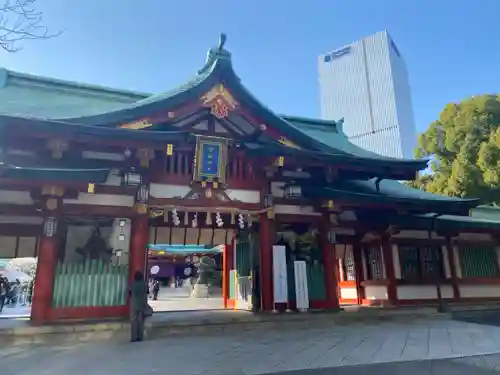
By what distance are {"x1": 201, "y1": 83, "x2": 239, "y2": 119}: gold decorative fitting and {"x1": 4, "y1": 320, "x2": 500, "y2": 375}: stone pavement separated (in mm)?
6316

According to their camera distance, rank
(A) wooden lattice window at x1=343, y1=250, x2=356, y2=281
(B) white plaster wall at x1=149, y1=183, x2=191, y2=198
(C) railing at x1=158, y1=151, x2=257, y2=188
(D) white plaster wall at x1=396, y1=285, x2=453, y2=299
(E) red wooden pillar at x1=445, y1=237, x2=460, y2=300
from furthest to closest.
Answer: (A) wooden lattice window at x1=343, y1=250, x2=356, y2=281
(E) red wooden pillar at x1=445, y1=237, x2=460, y2=300
(D) white plaster wall at x1=396, y1=285, x2=453, y2=299
(C) railing at x1=158, y1=151, x2=257, y2=188
(B) white plaster wall at x1=149, y1=183, x2=191, y2=198

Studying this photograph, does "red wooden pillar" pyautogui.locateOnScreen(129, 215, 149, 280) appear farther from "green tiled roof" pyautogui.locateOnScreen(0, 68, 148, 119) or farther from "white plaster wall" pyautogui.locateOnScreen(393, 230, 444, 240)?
"white plaster wall" pyautogui.locateOnScreen(393, 230, 444, 240)

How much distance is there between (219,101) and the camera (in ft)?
37.6

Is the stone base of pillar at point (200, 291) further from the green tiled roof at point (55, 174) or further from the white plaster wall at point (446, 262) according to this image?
the green tiled roof at point (55, 174)

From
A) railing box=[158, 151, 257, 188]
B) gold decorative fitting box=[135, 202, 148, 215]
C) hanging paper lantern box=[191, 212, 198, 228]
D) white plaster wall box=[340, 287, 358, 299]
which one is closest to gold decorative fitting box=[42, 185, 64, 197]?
gold decorative fitting box=[135, 202, 148, 215]

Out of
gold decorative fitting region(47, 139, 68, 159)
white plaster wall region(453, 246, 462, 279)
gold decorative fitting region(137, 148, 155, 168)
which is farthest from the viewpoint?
white plaster wall region(453, 246, 462, 279)

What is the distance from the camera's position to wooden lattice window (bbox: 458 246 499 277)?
15484 mm

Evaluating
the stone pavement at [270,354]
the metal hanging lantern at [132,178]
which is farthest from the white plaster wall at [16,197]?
the stone pavement at [270,354]

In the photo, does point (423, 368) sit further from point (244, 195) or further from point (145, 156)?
point (145, 156)

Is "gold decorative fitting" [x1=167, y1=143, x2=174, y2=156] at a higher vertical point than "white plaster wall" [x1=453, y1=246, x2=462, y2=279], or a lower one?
higher

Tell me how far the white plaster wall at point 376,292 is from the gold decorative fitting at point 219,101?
897cm

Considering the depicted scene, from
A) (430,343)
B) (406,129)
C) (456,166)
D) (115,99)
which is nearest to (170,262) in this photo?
(115,99)

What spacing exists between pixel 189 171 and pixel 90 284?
4.00 meters

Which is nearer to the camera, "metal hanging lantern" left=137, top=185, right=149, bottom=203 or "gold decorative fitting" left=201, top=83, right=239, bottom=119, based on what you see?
"metal hanging lantern" left=137, top=185, right=149, bottom=203
